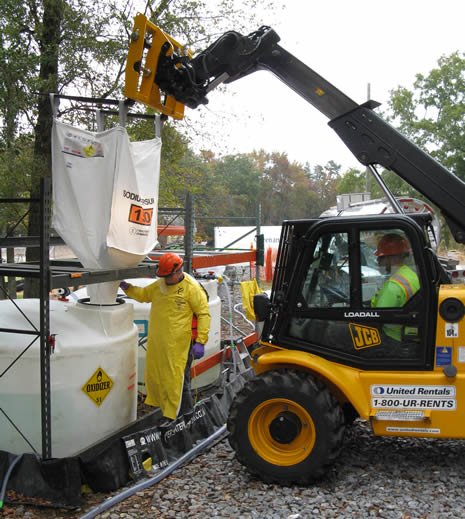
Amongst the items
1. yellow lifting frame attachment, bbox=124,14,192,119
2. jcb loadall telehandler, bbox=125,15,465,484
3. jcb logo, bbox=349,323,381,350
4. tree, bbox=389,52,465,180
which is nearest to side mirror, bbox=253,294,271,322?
jcb loadall telehandler, bbox=125,15,465,484

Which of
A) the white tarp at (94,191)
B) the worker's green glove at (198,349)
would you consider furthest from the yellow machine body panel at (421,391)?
the white tarp at (94,191)

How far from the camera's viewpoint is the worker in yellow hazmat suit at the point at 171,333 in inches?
202

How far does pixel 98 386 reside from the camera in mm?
4492

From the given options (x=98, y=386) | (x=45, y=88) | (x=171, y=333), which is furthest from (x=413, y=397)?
(x=45, y=88)

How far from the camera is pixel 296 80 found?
4.73 m

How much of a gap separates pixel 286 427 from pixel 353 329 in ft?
3.03

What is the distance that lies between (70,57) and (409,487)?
6924 millimetres

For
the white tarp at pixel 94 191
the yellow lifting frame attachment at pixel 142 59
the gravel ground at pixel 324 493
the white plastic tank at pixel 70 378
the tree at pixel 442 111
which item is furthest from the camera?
the tree at pixel 442 111

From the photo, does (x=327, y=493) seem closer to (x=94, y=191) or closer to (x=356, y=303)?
(x=356, y=303)

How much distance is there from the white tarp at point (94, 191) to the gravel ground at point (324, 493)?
190cm

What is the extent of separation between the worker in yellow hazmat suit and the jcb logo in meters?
1.60

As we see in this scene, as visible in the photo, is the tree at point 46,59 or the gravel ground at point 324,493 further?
the tree at point 46,59

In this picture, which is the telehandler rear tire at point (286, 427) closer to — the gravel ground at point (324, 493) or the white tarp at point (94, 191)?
the gravel ground at point (324, 493)

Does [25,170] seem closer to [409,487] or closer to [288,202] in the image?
[409,487]
